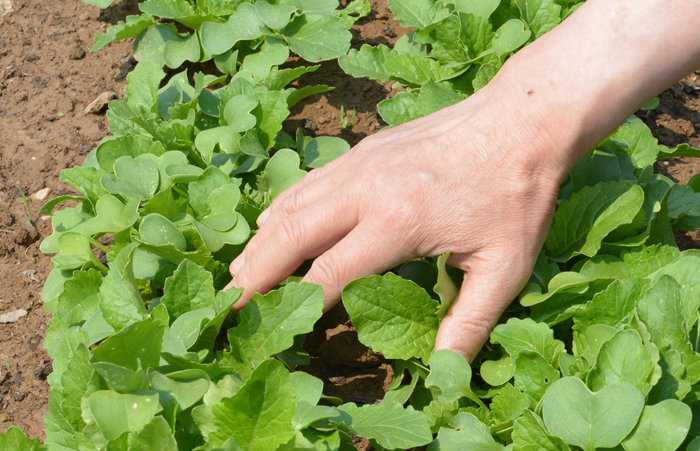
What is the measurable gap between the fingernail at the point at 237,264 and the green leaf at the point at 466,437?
80 centimetres

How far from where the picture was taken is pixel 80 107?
3.14 metres

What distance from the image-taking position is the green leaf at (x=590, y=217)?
201cm

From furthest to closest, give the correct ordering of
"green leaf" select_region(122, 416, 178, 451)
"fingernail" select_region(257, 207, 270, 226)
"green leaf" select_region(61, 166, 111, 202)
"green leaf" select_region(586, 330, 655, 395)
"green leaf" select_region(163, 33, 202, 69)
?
"green leaf" select_region(163, 33, 202, 69) < "green leaf" select_region(61, 166, 111, 202) < "fingernail" select_region(257, 207, 270, 226) < "green leaf" select_region(586, 330, 655, 395) < "green leaf" select_region(122, 416, 178, 451)

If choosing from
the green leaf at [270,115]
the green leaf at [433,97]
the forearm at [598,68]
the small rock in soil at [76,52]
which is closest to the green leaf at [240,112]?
the green leaf at [270,115]

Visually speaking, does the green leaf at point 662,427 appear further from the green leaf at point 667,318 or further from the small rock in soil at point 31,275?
the small rock in soil at point 31,275

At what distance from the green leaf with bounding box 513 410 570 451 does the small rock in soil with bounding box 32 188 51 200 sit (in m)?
2.12

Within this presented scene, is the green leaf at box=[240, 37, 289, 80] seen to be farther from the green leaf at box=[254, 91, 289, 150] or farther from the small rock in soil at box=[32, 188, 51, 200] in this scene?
the small rock in soil at box=[32, 188, 51, 200]

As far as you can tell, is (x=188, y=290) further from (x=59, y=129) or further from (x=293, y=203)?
(x=59, y=129)

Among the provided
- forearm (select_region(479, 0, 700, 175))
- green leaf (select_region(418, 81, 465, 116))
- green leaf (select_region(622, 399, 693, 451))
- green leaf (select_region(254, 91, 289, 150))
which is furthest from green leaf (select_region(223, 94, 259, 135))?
green leaf (select_region(622, 399, 693, 451))

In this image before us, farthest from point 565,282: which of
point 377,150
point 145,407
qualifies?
point 145,407

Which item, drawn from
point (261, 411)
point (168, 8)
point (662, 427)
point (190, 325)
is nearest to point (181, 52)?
point (168, 8)

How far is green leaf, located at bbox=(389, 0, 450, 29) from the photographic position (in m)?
2.89

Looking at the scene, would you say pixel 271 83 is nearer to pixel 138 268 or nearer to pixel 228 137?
pixel 228 137

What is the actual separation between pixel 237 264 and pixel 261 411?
0.74m
